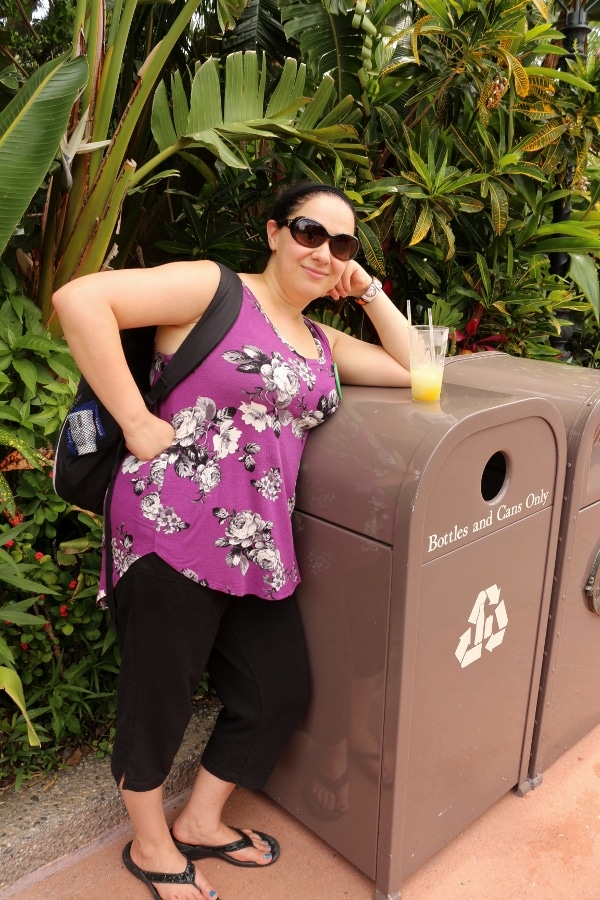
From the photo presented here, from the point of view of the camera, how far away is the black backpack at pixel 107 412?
62.9 inches

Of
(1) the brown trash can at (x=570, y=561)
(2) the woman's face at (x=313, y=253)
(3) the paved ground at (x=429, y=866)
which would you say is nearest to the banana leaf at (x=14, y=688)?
(3) the paved ground at (x=429, y=866)

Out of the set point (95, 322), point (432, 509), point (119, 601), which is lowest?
point (119, 601)

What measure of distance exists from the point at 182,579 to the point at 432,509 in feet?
1.95

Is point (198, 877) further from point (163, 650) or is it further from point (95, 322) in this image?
point (95, 322)

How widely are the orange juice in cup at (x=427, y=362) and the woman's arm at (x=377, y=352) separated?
15cm

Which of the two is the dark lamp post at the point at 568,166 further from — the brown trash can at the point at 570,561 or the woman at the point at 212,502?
the woman at the point at 212,502

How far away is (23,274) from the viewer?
2570mm

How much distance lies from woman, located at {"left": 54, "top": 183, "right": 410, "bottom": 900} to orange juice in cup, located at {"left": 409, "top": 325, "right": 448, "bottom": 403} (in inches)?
8.9

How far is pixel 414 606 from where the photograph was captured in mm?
1654

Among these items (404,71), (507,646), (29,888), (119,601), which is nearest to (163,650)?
(119,601)

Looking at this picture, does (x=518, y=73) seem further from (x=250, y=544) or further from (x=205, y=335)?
(x=250, y=544)

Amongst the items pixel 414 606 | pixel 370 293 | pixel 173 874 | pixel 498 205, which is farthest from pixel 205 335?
pixel 498 205

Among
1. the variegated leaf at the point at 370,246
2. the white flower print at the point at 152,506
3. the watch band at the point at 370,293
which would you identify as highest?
the variegated leaf at the point at 370,246

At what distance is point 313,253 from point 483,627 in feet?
3.52
